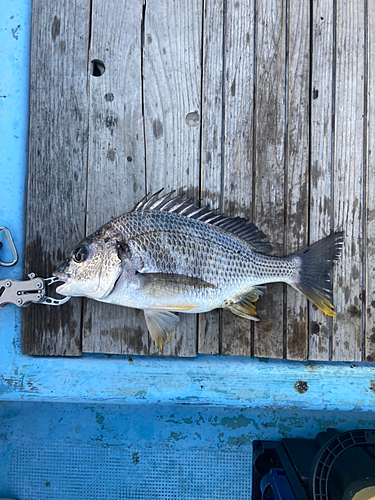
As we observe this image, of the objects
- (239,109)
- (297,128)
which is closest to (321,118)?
(297,128)

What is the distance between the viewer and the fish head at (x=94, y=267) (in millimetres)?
1615

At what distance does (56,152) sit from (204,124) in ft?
3.07

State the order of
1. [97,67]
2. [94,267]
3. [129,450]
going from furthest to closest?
1. [129,450]
2. [97,67]
3. [94,267]

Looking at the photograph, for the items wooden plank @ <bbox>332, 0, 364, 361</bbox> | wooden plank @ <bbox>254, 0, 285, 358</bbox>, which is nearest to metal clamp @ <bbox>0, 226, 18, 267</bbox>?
wooden plank @ <bbox>254, 0, 285, 358</bbox>

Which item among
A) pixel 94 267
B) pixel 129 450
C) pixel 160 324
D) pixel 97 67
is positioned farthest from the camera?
pixel 129 450

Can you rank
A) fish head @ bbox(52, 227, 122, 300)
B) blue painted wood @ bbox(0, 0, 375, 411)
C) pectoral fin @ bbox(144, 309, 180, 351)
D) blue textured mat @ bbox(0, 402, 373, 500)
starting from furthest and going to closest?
blue textured mat @ bbox(0, 402, 373, 500)
blue painted wood @ bbox(0, 0, 375, 411)
pectoral fin @ bbox(144, 309, 180, 351)
fish head @ bbox(52, 227, 122, 300)

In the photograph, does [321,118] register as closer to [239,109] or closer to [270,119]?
[270,119]

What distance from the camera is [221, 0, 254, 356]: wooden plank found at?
1978mm

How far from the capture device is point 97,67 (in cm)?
203

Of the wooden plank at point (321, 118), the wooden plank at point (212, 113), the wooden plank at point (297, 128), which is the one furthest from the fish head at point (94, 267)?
the wooden plank at point (321, 118)

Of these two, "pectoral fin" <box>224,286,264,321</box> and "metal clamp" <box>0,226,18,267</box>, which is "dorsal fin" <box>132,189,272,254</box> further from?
"metal clamp" <box>0,226,18,267</box>

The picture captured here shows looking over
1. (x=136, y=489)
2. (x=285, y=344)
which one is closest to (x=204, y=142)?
(x=285, y=344)

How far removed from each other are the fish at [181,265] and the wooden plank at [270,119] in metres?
0.21

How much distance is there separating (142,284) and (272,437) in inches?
65.3
